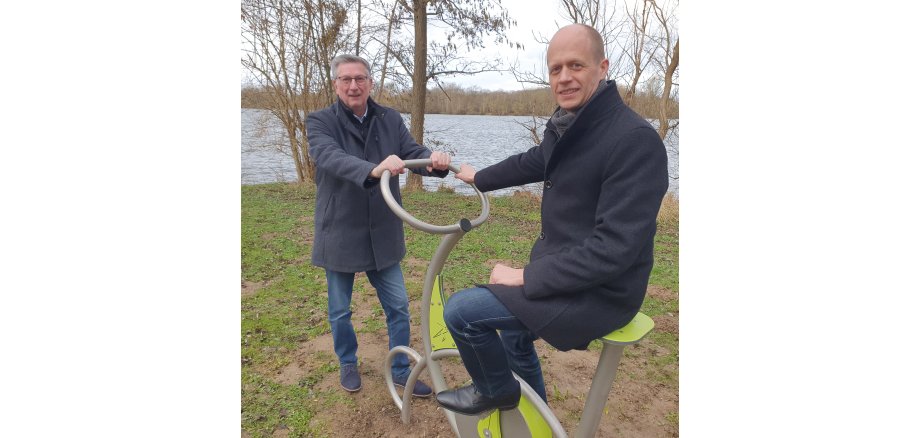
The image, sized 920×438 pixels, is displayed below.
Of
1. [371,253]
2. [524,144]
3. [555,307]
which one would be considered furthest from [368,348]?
[524,144]

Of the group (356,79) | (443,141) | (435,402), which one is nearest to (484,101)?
(443,141)

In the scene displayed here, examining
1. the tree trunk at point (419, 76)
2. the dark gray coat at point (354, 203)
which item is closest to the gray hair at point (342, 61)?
the dark gray coat at point (354, 203)

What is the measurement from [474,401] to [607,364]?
0.55 metres

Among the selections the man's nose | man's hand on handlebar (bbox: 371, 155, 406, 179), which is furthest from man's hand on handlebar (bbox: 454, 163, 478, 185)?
the man's nose

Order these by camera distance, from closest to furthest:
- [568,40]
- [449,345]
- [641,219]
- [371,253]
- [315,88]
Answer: [641,219] < [568,40] < [449,345] < [371,253] < [315,88]

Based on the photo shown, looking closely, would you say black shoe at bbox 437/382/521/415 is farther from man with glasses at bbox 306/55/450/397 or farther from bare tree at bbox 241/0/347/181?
bare tree at bbox 241/0/347/181

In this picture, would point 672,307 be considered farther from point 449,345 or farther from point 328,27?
point 328,27

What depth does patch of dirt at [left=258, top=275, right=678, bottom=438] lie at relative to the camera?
255 centimetres

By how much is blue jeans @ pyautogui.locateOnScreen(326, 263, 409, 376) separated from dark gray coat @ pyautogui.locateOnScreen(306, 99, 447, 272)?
99mm

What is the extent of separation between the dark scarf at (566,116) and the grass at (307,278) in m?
1.84

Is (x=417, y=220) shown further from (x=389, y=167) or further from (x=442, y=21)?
(x=442, y=21)

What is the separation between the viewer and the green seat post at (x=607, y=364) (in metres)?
1.52

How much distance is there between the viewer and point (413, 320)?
12.6 feet

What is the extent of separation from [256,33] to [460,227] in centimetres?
675
